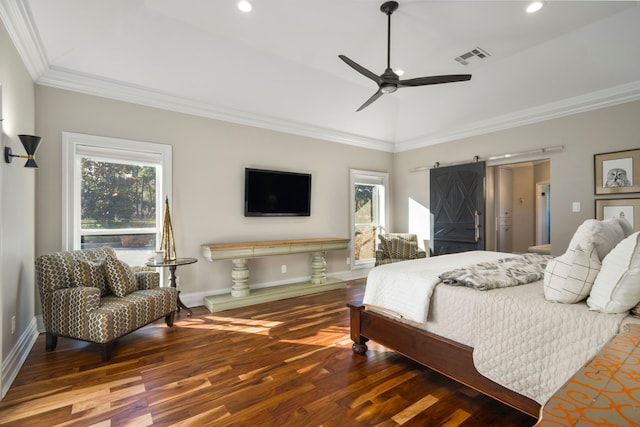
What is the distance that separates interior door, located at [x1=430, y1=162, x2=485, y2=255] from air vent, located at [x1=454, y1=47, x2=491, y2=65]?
166 cm

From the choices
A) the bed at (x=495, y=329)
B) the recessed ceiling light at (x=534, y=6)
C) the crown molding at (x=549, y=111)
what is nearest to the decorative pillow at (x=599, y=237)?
the bed at (x=495, y=329)

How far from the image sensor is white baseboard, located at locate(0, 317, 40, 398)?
83.3 inches

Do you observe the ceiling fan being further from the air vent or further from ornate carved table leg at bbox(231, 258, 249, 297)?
ornate carved table leg at bbox(231, 258, 249, 297)

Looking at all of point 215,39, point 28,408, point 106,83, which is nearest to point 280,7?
point 215,39

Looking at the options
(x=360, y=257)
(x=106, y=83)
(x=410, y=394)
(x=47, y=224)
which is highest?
(x=106, y=83)

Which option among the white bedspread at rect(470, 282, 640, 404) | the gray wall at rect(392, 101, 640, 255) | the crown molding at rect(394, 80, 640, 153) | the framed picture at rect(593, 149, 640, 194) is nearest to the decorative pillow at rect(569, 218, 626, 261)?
the white bedspread at rect(470, 282, 640, 404)

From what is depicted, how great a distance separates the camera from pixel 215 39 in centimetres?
334

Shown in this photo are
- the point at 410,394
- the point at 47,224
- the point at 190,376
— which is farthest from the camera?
the point at 47,224

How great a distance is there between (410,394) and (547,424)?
1879 millimetres

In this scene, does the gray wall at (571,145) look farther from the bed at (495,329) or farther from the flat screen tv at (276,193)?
the flat screen tv at (276,193)

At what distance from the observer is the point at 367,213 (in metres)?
6.00

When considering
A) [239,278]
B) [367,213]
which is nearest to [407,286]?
[239,278]

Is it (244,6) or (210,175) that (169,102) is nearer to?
(210,175)

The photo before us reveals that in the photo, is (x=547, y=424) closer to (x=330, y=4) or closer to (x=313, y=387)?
(x=313, y=387)
